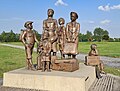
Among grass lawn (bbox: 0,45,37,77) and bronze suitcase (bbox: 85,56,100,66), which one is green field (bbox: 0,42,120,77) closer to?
grass lawn (bbox: 0,45,37,77)

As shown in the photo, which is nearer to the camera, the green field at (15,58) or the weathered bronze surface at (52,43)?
the weathered bronze surface at (52,43)

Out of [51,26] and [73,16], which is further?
[73,16]

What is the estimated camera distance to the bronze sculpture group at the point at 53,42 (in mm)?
8133

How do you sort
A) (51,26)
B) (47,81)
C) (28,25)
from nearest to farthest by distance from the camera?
(47,81) < (28,25) < (51,26)

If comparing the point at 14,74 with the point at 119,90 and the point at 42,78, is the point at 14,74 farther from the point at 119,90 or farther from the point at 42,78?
the point at 119,90

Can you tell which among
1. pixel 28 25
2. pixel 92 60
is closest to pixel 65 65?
pixel 28 25

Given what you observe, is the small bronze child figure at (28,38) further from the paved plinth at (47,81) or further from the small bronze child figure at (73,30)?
the small bronze child figure at (73,30)

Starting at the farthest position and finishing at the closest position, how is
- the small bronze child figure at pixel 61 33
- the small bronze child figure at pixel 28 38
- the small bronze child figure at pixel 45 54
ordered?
the small bronze child figure at pixel 61 33 < the small bronze child figure at pixel 28 38 < the small bronze child figure at pixel 45 54

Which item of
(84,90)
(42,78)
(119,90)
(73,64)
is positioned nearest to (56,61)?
(73,64)

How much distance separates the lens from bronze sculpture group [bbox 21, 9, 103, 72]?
813cm

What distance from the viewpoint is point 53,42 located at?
8.59m

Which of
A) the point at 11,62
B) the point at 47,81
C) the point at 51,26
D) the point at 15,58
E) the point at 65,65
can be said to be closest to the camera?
the point at 47,81

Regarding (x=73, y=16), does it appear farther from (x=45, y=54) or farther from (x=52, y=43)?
(x=45, y=54)

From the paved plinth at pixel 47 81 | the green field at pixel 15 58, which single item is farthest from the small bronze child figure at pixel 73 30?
the green field at pixel 15 58
